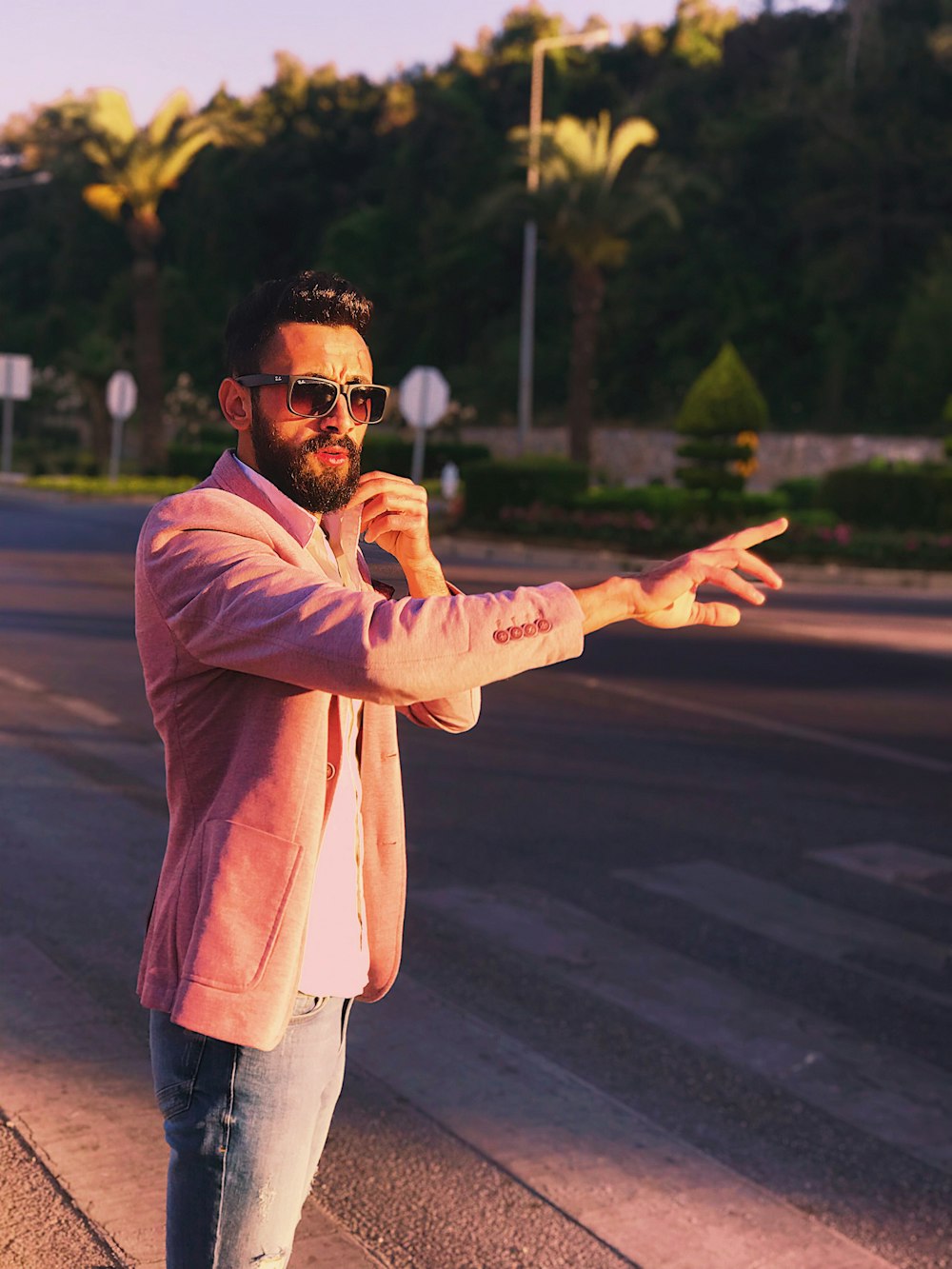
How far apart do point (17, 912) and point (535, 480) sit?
2417 centimetres

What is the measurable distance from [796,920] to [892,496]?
74.2 feet

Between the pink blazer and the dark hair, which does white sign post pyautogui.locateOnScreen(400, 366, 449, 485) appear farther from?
the pink blazer

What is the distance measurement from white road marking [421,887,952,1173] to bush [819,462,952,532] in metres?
22.4

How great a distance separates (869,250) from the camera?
4725 cm

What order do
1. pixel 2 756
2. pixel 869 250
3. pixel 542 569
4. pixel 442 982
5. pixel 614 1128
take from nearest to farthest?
pixel 614 1128 < pixel 442 982 < pixel 2 756 < pixel 542 569 < pixel 869 250

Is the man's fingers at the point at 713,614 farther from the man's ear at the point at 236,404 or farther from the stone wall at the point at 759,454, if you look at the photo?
the stone wall at the point at 759,454

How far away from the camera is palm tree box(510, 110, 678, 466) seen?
3844cm

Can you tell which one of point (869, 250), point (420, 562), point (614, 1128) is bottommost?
point (614, 1128)

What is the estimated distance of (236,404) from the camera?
97.6 inches

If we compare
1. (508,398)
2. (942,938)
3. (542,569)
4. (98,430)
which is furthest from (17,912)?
(98,430)

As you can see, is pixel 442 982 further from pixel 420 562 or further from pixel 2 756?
pixel 2 756

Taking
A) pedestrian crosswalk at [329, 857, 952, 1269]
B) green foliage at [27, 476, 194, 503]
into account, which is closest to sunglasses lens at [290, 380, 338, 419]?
pedestrian crosswalk at [329, 857, 952, 1269]

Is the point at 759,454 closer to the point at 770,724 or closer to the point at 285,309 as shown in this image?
the point at 770,724

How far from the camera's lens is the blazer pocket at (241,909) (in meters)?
2.26
